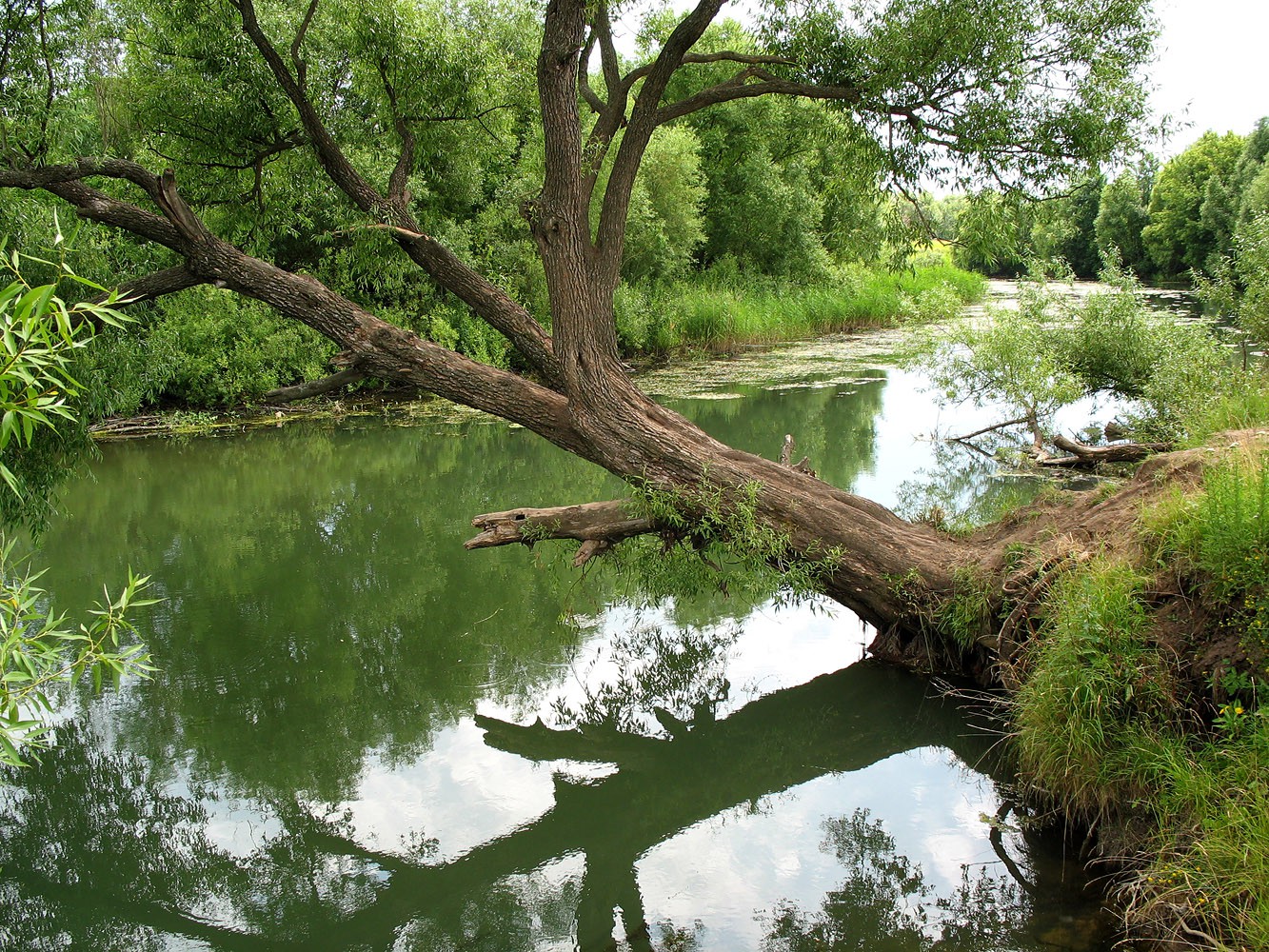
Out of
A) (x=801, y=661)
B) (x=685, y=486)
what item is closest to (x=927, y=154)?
(x=685, y=486)

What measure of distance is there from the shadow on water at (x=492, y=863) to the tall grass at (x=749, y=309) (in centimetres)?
1429

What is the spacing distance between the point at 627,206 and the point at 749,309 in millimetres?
16611

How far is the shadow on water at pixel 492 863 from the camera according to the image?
4.04 meters

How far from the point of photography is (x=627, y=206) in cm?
705

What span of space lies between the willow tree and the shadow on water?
124cm

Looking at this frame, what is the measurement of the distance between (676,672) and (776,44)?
4967mm

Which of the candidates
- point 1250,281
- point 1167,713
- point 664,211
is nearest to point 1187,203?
point 664,211

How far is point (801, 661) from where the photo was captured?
6.79 meters

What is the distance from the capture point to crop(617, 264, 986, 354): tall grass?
2106 cm

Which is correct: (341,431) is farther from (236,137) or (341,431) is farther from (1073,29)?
(1073,29)

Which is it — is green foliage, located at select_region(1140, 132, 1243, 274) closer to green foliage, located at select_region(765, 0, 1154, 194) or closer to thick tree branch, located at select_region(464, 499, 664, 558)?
green foliage, located at select_region(765, 0, 1154, 194)

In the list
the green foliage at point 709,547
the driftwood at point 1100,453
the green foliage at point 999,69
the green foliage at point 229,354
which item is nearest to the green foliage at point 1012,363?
the driftwood at point 1100,453

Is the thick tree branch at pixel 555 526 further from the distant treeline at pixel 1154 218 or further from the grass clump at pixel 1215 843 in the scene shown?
the distant treeline at pixel 1154 218

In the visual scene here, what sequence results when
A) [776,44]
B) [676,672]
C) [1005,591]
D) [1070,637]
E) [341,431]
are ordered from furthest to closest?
[341,431]
[776,44]
[676,672]
[1005,591]
[1070,637]
